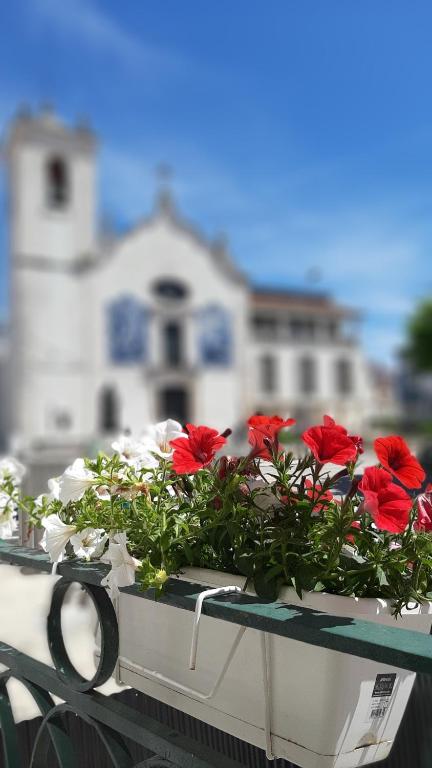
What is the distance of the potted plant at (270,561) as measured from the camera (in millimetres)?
1131

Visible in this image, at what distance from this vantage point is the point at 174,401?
1363 inches

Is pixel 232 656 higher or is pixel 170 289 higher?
pixel 170 289

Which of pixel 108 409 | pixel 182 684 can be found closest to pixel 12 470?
pixel 182 684

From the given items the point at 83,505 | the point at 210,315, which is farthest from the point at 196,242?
the point at 83,505

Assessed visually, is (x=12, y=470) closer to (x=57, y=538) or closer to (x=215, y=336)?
(x=57, y=538)

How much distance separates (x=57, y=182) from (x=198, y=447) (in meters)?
33.4

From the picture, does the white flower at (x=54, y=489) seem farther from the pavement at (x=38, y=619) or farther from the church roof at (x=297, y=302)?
the church roof at (x=297, y=302)

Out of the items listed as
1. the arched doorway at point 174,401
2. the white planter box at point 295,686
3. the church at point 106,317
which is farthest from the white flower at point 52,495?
the arched doorway at point 174,401

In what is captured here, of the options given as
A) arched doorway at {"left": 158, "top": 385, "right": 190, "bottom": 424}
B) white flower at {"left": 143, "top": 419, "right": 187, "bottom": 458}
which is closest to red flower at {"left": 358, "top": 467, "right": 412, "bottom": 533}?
white flower at {"left": 143, "top": 419, "right": 187, "bottom": 458}

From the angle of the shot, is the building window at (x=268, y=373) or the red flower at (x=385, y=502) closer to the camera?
the red flower at (x=385, y=502)

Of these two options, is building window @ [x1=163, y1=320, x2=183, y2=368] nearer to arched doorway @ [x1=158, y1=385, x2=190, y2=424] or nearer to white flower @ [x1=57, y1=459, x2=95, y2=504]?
arched doorway @ [x1=158, y1=385, x2=190, y2=424]

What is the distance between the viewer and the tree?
3950 cm

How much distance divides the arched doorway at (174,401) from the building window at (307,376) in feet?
24.2

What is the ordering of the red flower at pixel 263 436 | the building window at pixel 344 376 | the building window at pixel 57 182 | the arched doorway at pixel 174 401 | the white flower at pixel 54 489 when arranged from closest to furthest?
1. the red flower at pixel 263 436
2. the white flower at pixel 54 489
3. the building window at pixel 57 182
4. the arched doorway at pixel 174 401
5. the building window at pixel 344 376
